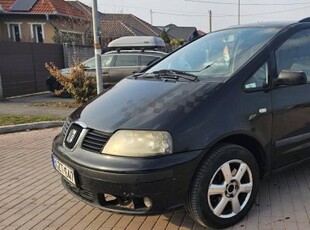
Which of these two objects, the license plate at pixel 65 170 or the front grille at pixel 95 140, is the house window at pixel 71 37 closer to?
the license plate at pixel 65 170

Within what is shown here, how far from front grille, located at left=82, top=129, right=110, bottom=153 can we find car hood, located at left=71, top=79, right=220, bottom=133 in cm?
4

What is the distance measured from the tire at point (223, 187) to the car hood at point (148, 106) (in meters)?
0.43

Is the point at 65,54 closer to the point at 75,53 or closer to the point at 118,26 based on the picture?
the point at 75,53

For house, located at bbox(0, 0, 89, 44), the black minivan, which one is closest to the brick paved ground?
the black minivan

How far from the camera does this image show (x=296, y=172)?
4.59 meters

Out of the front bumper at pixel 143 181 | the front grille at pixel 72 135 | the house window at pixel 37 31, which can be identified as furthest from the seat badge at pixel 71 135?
the house window at pixel 37 31

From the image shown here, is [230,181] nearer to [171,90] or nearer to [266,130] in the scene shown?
[266,130]

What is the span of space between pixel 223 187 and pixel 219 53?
142cm

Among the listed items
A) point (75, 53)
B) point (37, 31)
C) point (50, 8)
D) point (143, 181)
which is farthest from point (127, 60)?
point (37, 31)

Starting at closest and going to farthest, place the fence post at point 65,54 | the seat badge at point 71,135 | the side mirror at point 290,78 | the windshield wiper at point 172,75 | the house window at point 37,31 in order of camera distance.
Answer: the seat badge at point 71,135, the side mirror at point 290,78, the windshield wiper at point 172,75, the fence post at point 65,54, the house window at point 37,31

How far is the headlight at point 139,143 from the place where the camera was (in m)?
2.94

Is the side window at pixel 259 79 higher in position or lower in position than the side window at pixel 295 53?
lower

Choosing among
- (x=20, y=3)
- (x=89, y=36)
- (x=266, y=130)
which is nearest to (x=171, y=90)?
(x=266, y=130)

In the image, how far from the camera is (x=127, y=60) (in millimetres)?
12508
